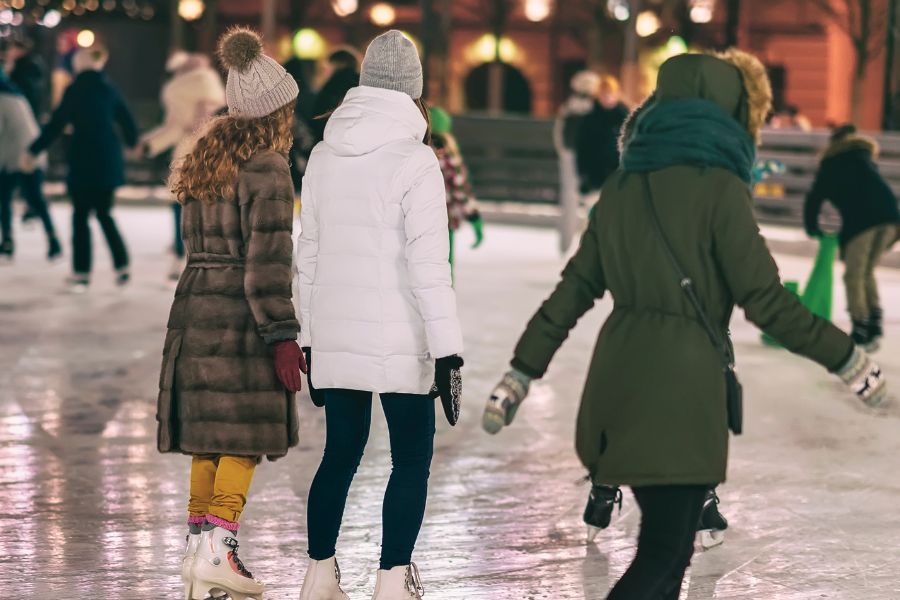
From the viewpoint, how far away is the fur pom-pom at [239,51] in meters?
5.52

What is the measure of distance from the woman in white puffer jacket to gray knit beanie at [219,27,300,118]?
1.14ft

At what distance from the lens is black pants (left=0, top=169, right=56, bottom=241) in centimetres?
1580

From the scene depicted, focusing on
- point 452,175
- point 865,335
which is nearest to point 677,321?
point 452,175

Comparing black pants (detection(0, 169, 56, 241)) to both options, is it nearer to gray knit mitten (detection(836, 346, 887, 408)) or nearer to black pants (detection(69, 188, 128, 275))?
black pants (detection(69, 188, 128, 275))

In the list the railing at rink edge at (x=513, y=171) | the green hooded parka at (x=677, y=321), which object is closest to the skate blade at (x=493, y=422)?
the green hooded parka at (x=677, y=321)

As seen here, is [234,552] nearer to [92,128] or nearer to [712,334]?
[712,334]

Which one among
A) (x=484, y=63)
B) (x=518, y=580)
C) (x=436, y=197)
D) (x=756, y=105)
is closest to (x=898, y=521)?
(x=518, y=580)

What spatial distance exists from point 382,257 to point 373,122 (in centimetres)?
40

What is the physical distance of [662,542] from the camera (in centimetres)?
426

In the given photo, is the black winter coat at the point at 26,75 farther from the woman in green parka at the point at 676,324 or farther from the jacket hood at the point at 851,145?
the woman in green parka at the point at 676,324

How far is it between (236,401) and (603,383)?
1480mm

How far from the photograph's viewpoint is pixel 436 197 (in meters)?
5.07

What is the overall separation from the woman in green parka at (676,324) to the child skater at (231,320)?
48.3 inches

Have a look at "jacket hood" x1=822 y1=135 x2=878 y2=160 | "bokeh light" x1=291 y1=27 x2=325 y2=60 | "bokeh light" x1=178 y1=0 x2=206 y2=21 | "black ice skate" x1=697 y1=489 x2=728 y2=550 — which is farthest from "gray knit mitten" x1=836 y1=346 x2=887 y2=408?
"bokeh light" x1=291 y1=27 x2=325 y2=60
